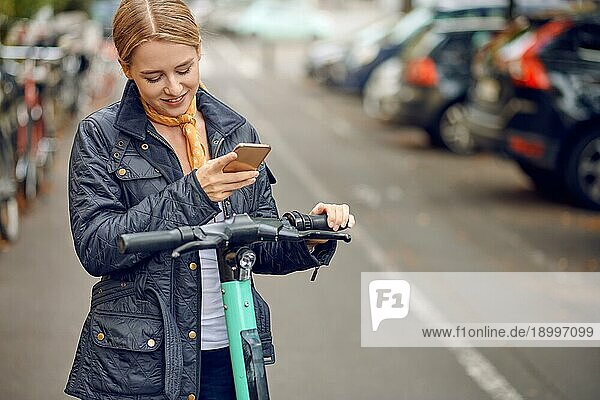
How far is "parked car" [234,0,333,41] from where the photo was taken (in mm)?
42375

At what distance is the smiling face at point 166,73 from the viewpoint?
9.20 ft

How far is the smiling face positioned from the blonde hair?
0.01m

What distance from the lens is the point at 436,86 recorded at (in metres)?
15.6

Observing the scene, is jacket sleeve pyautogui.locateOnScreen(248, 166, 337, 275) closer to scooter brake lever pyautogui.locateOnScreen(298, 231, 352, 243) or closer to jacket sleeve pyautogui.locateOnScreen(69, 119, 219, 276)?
scooter brake lever pyautogui.locateOnScreen(298, 231, 352, 243)

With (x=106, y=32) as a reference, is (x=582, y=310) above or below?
below

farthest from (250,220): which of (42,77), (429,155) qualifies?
(429,155)

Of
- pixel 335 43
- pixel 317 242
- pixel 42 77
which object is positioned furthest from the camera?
pixel 335 43

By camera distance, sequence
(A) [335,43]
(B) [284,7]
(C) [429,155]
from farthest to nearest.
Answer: (B) [284,7], (A) [335,43], (C) [429,155]

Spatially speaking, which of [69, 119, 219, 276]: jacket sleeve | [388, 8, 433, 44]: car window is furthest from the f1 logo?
[388, 8, 433, 44]: car window

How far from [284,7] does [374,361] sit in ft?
126

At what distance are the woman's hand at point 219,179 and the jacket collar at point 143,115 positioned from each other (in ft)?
0.85

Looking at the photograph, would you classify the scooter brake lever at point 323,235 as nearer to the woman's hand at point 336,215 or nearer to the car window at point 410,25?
the woman's hand at point 336,215

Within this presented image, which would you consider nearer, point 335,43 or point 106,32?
point 106,32

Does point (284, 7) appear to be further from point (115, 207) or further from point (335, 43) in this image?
point (115, 207)
